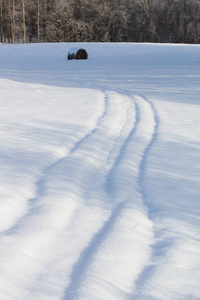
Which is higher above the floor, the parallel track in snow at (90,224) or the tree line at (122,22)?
the tree line at (122,22)

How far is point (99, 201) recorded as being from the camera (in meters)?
3.09

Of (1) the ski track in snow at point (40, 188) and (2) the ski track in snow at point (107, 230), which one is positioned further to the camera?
(1) the ski track in snow at point (40, 188)

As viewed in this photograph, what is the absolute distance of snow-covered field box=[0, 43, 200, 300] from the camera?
78.3 inches

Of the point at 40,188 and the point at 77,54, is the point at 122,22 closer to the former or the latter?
the point at 77,54

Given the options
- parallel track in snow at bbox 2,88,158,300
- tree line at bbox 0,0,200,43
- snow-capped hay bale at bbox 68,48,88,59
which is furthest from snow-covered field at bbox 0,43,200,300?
tree line at bbox 0,0,200,43

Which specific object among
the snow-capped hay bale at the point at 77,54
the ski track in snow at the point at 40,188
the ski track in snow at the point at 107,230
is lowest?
the ski track in snow at the point at 107,230

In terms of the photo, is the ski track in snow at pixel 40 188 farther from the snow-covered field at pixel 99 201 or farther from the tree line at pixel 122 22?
the tree line at pixel 122 22

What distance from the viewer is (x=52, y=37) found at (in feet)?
157

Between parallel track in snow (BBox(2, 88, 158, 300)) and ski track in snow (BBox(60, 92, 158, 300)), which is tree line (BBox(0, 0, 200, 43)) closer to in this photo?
ski track in snow (BBox(60, 92, 158, 300))

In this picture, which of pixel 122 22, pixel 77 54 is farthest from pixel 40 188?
pixel 122 22

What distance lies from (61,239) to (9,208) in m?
0.61

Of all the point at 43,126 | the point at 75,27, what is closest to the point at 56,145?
the point at 43,126

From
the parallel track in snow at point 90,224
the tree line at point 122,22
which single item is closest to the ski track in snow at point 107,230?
the parallel track in snow at point 90,224

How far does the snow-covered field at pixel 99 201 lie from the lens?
199cm
